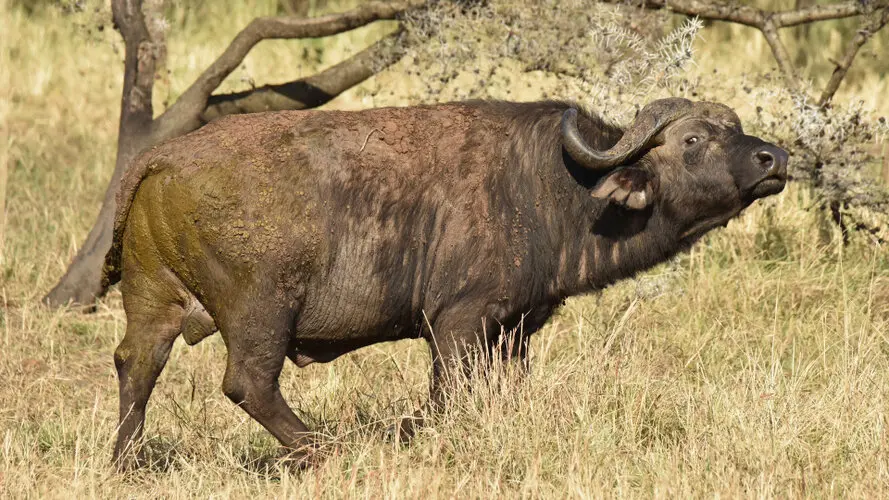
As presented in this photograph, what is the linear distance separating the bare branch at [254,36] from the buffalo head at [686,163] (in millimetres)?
3261

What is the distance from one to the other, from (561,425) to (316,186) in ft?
4.96

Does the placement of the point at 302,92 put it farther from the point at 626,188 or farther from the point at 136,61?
the point at 626,188

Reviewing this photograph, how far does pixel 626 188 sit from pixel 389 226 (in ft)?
3.68

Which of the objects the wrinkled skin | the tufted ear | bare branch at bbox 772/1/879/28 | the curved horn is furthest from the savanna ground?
the curved horn

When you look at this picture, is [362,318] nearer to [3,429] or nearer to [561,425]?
[561,425]

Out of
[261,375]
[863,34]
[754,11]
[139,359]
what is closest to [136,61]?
[139,359]

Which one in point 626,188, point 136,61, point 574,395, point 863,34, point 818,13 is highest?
point 818,13

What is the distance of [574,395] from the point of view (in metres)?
5.72

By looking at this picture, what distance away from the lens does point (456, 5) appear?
28.1 feet

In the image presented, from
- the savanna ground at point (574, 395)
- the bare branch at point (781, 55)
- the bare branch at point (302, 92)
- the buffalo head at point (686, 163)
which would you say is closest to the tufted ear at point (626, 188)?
the buffalo head at point (686, 163)

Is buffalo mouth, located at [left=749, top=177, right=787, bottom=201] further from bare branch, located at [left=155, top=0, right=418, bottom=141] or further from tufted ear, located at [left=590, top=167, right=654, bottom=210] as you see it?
bare branch, located at [left=155, top=0, right=418, bottom=141]

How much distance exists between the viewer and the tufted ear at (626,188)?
19.3 feet

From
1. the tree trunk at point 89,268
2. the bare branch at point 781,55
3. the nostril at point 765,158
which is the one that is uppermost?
the bare branch at point 781,55

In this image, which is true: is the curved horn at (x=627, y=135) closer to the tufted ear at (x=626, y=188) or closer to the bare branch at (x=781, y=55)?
the tufted ear at (x=626, y=188)
